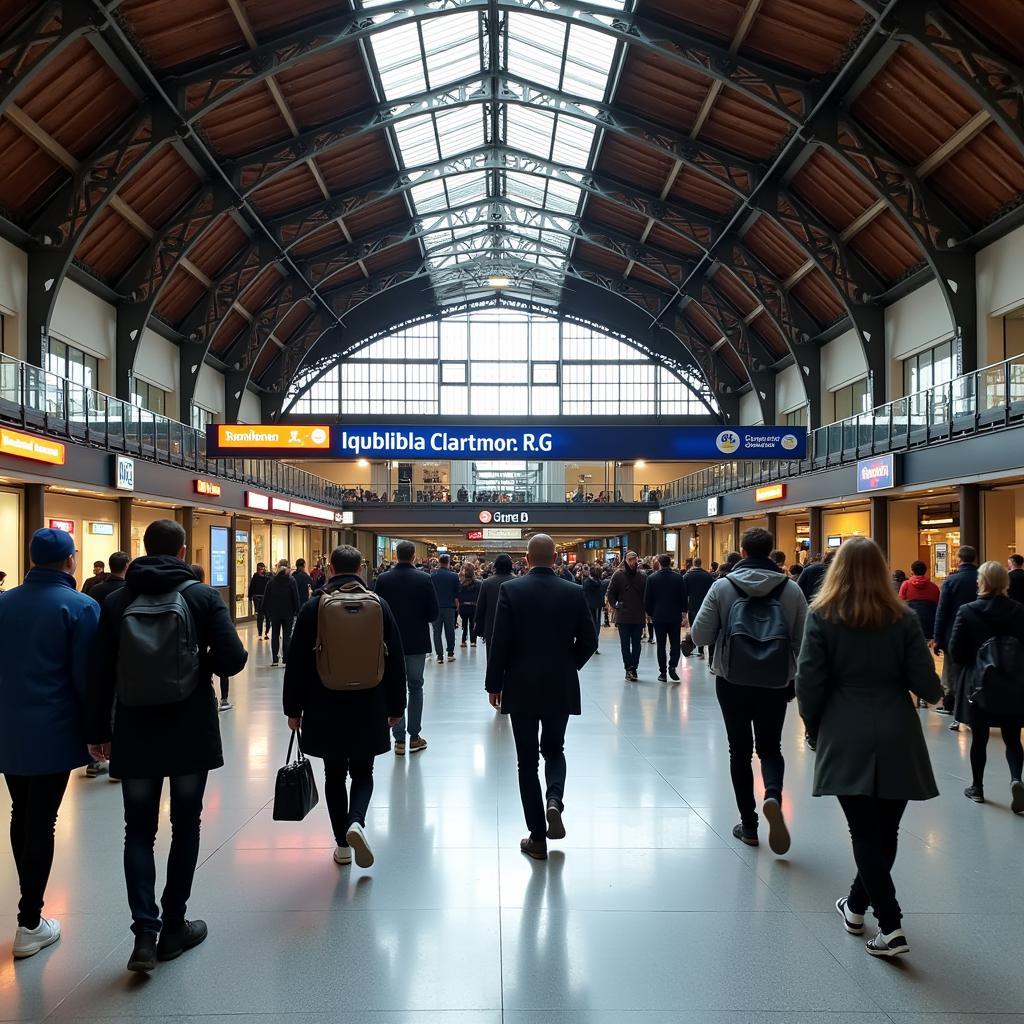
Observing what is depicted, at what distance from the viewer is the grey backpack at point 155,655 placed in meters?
3.81

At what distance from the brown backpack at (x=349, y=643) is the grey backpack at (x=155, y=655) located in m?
0.98

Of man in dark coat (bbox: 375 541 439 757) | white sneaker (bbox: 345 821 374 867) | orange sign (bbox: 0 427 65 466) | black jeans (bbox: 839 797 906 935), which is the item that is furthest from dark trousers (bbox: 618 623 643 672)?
black jeans (bbox: 839 797 906 935)

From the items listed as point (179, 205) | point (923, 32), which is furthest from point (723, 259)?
point (179, 205)

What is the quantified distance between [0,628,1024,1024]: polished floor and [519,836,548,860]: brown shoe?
0.22 ft

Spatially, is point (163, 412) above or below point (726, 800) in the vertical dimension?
above

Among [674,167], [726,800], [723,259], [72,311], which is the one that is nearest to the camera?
[726,800]

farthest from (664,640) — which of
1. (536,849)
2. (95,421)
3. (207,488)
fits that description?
(207,488)

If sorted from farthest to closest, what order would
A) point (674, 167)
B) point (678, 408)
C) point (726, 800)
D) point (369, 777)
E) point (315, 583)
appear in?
point (678, 408), point (674, 167), point (315, 583), point (726, 800), point (369, 777)

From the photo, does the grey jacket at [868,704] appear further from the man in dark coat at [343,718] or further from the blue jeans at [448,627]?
the blue jeans at [448,627]

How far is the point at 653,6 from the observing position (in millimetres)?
20969

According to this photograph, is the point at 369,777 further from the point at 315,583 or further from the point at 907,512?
the point at 907,512

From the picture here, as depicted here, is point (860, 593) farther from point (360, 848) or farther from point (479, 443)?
point (479, 443)

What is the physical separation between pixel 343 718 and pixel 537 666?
1120mm

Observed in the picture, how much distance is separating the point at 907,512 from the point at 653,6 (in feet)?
43.7
